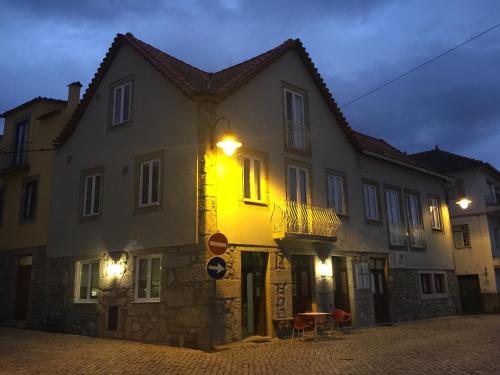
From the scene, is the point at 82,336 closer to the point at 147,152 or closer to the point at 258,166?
the point at 147,152

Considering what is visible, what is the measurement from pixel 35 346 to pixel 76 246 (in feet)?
15.1

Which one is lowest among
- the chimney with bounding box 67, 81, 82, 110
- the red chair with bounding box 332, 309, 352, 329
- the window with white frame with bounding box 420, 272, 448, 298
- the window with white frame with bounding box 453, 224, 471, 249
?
the red chair with bounding box 332, 309, 352, 329

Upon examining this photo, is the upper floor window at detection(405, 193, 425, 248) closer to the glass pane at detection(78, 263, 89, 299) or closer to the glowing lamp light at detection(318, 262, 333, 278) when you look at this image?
the glowing lamp light at detection(318, 262, 333, 278)

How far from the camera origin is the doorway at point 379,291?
19.2m

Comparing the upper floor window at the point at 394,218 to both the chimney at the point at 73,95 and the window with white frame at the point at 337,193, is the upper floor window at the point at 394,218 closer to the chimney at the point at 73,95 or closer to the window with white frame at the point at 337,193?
the window with white frame at the point at 337,193

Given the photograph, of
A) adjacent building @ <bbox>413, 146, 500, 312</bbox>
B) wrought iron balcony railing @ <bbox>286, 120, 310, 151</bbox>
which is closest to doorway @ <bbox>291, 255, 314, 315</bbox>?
wrought iron balcony railing @ <bbox>286, 120, 310, 151</bbox>

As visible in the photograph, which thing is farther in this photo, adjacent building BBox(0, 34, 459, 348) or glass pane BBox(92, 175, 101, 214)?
glass pane BBox(92, 175, 101, 214)

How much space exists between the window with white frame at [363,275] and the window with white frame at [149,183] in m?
8.21

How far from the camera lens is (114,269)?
50.6ft

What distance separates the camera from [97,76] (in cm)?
1777

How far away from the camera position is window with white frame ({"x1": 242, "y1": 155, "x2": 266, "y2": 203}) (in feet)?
48.2

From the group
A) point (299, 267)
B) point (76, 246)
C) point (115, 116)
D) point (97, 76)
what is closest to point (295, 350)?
point (299, 267)

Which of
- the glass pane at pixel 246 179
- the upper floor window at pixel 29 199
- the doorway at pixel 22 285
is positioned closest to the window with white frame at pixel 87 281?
the doorway at pixel 22 285

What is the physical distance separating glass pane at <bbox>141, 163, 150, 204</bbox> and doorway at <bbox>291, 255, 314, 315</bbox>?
198 inches
